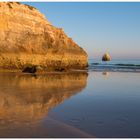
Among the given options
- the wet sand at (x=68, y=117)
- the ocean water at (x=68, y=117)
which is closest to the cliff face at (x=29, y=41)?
the ocean water at (x=68, y=117)

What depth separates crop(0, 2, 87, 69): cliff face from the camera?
104 feet

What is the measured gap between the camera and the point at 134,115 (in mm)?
9297

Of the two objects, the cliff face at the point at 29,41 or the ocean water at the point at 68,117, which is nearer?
the ocean water at the point at 68,117

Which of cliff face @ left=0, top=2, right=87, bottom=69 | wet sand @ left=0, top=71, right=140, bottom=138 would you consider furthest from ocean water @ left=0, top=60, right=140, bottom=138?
cliff face @ left=0, top=2, right=87, bottom=69

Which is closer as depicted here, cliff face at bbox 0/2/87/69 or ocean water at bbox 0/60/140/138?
ocean water at bbox 0/60/140/138

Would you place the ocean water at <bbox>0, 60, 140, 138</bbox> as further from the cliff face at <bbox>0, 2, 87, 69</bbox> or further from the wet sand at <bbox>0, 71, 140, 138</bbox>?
the cliff face at <bbox>0, 2, 87, 69</bbox>

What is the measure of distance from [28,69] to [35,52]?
13.5 ft

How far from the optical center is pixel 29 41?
1329 inches

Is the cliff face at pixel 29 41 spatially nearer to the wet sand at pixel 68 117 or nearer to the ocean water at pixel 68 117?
the ocean water at pixel 68 117

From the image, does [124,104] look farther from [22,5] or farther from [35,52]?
[22,5]

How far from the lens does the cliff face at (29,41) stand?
31578 millimetres

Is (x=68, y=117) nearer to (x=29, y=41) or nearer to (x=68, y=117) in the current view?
(x=68, y=117)

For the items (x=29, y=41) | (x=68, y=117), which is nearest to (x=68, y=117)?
A: (x=68, y=117)

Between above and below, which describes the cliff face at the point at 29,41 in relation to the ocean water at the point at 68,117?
above
